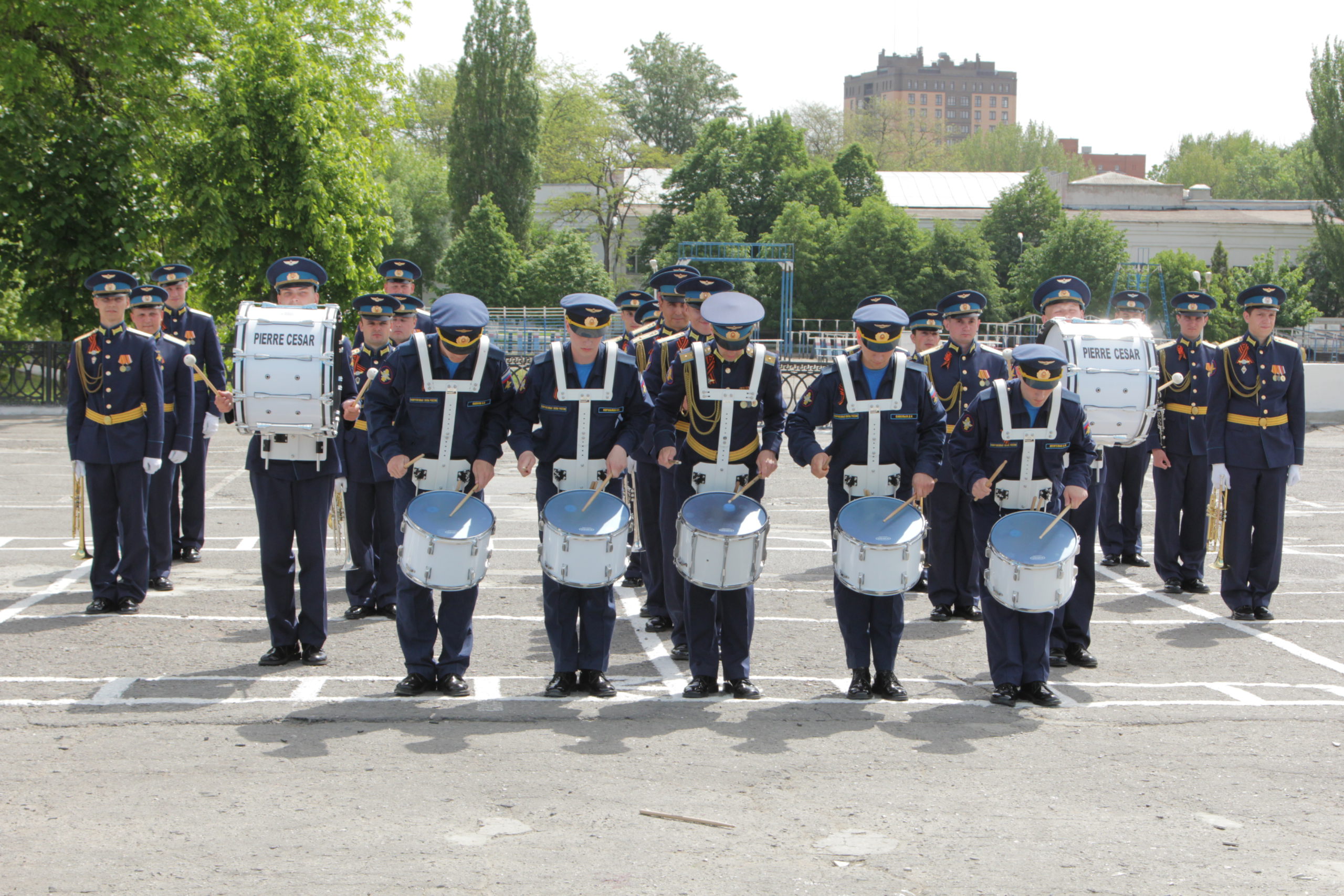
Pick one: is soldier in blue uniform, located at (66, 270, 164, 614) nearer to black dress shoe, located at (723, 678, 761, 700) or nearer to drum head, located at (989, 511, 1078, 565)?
black dress shoe, located at (723, 678, 761, 700)

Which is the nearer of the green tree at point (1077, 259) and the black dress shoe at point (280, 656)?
the black dress shoe at point (280, 656)

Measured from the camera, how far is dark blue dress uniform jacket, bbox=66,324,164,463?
8.98 m

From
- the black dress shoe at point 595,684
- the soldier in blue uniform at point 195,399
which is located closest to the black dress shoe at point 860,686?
the black dress shoe at point 595,684

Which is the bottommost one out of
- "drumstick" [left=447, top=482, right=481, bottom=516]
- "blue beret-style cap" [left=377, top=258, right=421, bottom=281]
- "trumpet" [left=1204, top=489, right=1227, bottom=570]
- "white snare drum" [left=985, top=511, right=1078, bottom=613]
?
"trumpet" [left=1204, top=489, right=1227, bottom=570]

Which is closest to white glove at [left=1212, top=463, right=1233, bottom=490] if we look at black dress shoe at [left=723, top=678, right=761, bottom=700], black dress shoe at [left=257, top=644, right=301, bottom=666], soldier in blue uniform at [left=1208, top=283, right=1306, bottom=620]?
soldier in blue uniform at [left=1208, top=283, right=1306, bottom=620]

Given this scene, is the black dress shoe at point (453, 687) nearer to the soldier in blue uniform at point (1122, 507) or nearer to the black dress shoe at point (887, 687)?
the black dress shoe at point (887, 687)

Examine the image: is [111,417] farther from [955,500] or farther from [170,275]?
[955,500]

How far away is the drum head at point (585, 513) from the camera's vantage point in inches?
255

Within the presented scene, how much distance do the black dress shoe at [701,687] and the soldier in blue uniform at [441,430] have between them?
120cm

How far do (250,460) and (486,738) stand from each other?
2.43m

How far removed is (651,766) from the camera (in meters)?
5.75

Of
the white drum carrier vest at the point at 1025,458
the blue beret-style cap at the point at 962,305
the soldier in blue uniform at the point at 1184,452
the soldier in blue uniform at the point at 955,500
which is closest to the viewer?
the white drum carrier vest at the point at 1025,458

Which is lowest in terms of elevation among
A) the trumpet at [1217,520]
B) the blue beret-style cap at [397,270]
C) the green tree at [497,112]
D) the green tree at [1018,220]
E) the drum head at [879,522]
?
the trumpet at [1217,520]

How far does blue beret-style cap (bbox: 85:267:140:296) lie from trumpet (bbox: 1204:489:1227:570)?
8188mm
